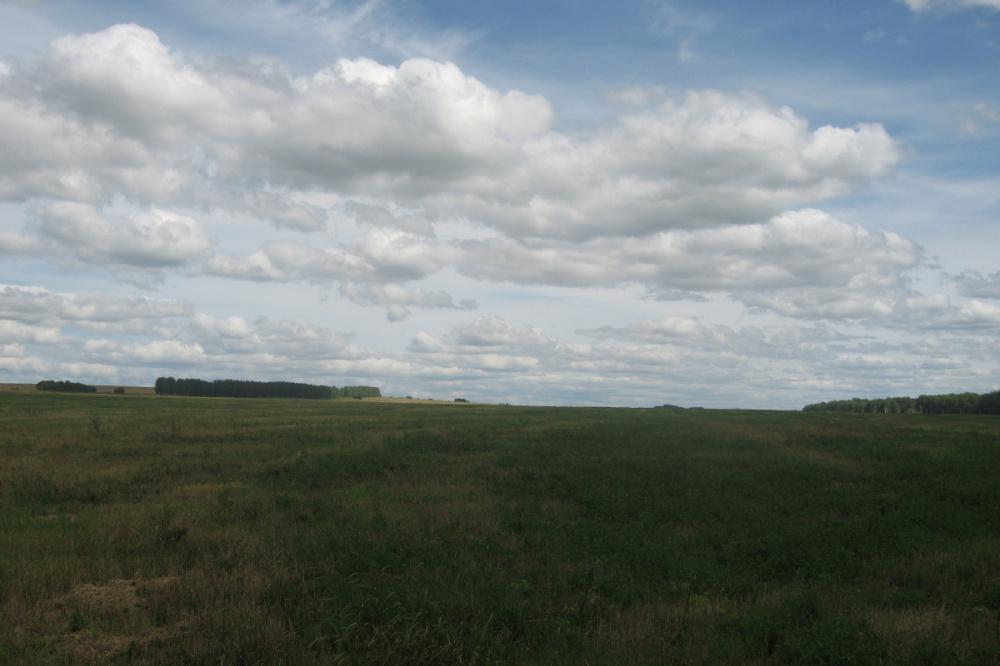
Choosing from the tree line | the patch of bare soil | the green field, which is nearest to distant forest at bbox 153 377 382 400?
the tree line

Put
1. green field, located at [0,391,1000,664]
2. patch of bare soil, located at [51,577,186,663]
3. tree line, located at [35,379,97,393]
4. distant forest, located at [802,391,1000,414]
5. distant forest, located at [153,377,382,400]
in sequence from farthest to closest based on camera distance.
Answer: distant forest, located at [153,377,382,400]
tree line, located at [35,379,97,393]
distant forest, located at [802,391,1000,414]
green field, located at [0,391,1000,664]
patch of bare soil, located at [51,577,186,663]

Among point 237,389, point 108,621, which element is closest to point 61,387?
point 237,389

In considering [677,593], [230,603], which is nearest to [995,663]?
[677,593]

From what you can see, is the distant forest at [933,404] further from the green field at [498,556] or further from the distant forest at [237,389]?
the distant forest at [237,389]

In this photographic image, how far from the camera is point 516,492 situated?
1983 centimetres

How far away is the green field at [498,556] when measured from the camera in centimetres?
856

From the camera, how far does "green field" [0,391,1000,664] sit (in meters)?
8.56

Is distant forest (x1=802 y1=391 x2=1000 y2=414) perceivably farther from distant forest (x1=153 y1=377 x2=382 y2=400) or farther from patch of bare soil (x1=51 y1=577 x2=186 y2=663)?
distant forest (x1=153 y1=377 x2=382 y2=400)

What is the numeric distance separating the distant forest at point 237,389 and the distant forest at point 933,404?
110880 millimetres

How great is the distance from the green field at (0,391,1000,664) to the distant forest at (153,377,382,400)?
120 metres

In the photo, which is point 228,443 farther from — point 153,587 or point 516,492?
point 153,587

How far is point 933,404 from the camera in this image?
87.7 metres

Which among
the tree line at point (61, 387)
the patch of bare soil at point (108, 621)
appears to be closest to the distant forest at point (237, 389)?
the tree line at point (61, 387)

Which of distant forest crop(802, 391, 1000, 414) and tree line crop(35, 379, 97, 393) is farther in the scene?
tree line crop(35, 379, 97, 393)
